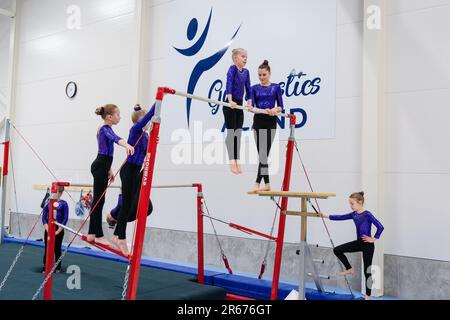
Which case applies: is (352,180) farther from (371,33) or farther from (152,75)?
Result: (152,75)

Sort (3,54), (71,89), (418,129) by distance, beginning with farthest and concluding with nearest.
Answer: (3,54) → (71,89) → (418,129)

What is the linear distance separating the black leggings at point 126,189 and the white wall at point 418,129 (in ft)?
10.2

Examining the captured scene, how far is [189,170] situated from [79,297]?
3354 mm

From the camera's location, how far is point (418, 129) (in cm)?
509

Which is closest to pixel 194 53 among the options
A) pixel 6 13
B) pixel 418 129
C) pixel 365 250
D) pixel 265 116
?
pixel 265 116

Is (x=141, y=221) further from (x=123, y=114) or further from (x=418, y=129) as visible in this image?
→ (x=123, y=114)

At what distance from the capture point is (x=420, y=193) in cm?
506

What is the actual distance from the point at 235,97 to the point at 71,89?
568cm

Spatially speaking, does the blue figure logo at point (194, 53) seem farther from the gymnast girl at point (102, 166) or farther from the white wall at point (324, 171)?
the gymnast girl at point (102, 166)

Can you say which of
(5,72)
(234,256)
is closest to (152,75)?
(234,256)

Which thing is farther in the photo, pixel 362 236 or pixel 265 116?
pixel 362 236

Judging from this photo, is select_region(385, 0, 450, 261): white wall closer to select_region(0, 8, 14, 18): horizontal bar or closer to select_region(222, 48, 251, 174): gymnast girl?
select_region(222, 48, 251, 174): gymnast girl

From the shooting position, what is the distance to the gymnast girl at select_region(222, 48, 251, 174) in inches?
178

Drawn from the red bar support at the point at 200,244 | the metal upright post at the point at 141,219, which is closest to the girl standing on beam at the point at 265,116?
the red bar support at the point at 200,244
